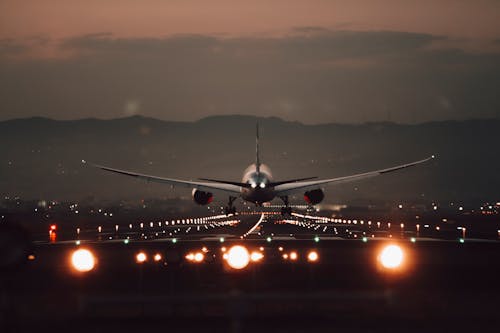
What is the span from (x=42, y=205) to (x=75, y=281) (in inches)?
1131

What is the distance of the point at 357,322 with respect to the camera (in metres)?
23.5

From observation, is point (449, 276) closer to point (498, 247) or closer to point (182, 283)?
point (182, 283)

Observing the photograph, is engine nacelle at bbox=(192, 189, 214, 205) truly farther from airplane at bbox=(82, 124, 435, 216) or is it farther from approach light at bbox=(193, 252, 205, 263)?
approach light at bbox=(193, 252, 205, 263)

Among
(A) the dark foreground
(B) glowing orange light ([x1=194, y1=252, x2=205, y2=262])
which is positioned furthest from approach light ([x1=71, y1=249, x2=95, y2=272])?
(B) glowing orange light ([x1=194, y1=252, x2=205, y2=262])

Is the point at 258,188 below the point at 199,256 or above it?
above

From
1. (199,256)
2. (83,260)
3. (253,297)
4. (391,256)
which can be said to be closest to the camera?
(253,297)

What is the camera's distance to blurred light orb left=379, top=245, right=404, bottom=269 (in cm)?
3541

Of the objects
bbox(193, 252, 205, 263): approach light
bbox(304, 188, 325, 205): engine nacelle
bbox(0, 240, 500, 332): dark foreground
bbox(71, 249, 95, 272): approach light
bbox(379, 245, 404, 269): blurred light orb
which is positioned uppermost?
bbox(304, 188, 325, 205): engine nacelle

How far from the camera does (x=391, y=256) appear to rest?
117ft

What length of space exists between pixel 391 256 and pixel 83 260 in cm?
1130

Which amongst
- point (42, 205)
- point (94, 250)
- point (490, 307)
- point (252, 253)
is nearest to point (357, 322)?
point (490, 307)

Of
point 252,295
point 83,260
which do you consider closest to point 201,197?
point 83,260

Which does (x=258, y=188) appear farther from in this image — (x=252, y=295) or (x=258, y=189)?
(x=252, y=295)

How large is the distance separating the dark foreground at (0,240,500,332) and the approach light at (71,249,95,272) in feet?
1.96
